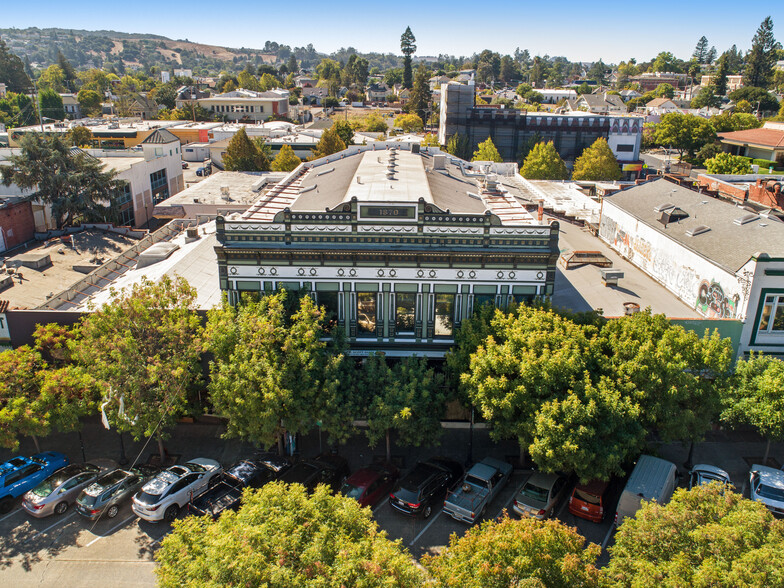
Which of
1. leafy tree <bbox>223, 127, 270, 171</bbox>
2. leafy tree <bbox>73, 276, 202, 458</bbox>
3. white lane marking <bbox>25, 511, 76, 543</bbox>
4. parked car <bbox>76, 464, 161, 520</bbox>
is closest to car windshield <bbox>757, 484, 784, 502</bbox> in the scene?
leafy tree <bbox>73, 276, 202, 458</bbox>

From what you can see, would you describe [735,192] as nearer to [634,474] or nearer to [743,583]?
[634,474]

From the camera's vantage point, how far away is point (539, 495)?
24922mm

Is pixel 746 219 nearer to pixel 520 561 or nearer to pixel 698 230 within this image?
pixel 698 230

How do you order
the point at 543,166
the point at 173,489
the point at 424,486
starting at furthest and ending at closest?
the point at 543,166, the point at 424,486, the point at 173,489

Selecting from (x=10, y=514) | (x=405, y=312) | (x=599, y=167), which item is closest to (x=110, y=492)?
(x=10, y=514)

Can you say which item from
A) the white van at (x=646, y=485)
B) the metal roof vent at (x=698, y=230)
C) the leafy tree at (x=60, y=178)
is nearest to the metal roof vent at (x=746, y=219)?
the metal roof vent at (x=698, y=230)

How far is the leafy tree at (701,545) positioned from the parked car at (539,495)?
6324 millimetres

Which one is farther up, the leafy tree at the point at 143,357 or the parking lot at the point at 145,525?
the leafy tree at the point at 143,357

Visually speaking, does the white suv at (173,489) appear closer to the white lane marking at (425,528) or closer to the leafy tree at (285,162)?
the white lane marking at (425,528)

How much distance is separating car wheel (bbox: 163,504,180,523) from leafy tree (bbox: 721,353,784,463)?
24.2 m

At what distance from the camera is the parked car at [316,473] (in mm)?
26266

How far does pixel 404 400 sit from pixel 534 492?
22.1 feet

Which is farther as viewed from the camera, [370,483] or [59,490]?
[370,483]

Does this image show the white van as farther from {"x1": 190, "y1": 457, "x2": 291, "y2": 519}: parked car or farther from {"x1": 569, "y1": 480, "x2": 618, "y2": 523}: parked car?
{"x1": 190, "y1": 457, "x2": 291, "y2": 519}: parked car
